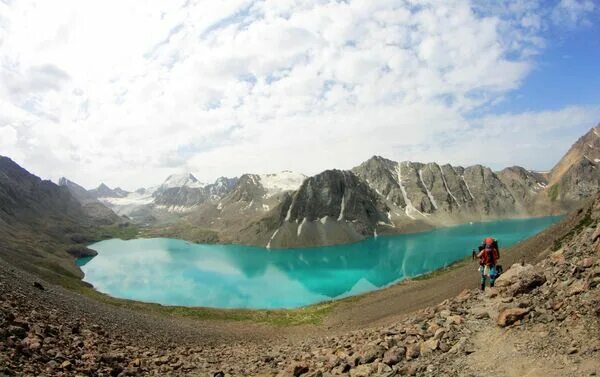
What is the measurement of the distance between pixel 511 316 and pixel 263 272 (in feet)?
427

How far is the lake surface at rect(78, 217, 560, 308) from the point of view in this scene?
320 ft

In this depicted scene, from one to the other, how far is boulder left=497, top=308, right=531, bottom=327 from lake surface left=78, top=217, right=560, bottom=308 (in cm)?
7242

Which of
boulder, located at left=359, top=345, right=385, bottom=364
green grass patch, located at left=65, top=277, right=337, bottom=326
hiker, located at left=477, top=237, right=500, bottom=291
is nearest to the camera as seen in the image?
boulder, located at left=359, top=345, right=385, bottom=364

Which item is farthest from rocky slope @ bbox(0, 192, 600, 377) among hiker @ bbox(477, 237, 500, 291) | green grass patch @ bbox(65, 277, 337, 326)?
green grass patch @ bbox(65, 277, 337, 326)

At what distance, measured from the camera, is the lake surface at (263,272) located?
9750 cm

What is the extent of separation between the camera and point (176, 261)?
6816 inches

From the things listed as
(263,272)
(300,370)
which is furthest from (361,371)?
(263,272)

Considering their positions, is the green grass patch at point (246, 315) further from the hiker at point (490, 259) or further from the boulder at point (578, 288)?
the boulder at point (578, 288)

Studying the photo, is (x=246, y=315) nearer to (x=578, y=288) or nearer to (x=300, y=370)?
(x=300, y=370)

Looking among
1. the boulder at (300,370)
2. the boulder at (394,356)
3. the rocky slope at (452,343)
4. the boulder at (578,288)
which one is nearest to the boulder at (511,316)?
the rocky slope at (452,343)

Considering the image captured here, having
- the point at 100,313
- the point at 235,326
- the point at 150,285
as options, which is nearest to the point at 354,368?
the point at 100,313

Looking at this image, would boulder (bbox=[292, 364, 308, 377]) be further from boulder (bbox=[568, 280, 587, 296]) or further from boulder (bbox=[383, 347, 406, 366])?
boulder (bbox=[568, 280, 587, 296])

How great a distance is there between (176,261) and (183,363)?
519ft

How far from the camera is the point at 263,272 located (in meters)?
140
